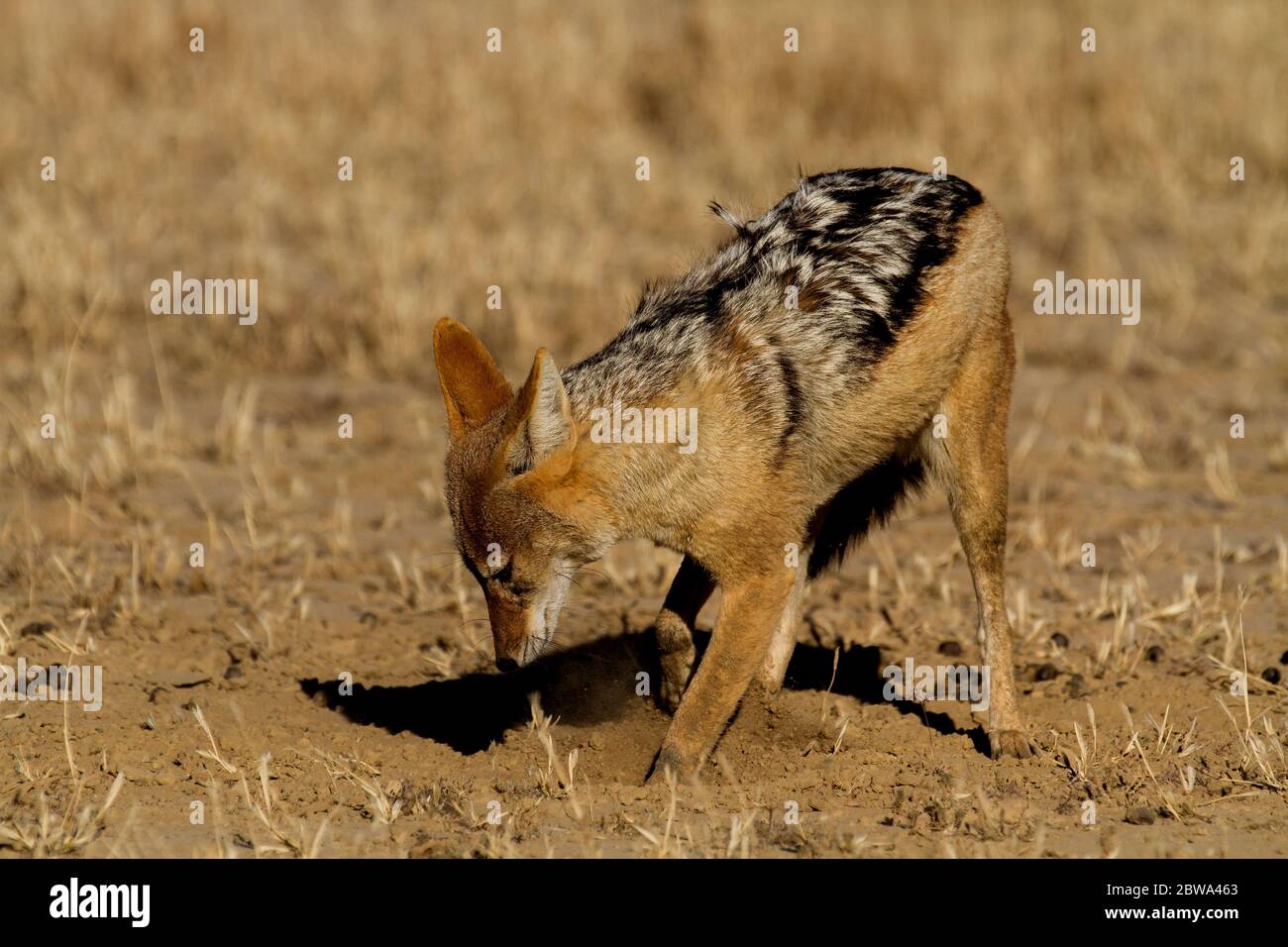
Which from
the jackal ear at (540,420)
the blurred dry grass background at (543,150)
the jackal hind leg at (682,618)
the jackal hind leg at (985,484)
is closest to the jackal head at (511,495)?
the jackal ear at (540,420)

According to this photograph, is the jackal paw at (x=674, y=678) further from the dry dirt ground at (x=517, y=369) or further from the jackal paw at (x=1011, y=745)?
the jackal paw at (x=1011, y=745)

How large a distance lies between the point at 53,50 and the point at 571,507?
10.6 m

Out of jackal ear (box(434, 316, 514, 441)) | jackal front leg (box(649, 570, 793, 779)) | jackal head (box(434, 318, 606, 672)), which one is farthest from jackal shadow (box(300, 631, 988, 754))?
jackal ear (box(434, 316, 514, 441))

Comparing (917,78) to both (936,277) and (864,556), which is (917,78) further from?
(936,277)

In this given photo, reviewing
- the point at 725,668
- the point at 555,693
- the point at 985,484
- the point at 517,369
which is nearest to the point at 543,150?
the point at 517,369

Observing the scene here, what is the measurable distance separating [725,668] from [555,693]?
4.11 feet

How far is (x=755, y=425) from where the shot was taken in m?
5.73

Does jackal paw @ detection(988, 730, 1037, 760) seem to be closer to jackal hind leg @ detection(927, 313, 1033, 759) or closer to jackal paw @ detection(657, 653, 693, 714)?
jackal hind leg @ detection(927, 313, 1033, 759)

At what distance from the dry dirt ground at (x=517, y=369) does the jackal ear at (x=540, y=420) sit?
1086 mm

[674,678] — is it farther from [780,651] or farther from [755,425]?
[755,425]

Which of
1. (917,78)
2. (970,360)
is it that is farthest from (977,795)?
(917,78)

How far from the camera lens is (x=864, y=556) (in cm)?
841

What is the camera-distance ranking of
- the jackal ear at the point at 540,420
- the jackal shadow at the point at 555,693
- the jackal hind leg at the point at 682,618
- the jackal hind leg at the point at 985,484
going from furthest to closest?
1. the jackal shadow at the point at 555,693
2. the jackal hind leg at the point at 682,618
3. the jackal hind leg at the point at 985,484
4. the jackal ear at the point at 540,420

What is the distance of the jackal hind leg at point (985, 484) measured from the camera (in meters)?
6.38
